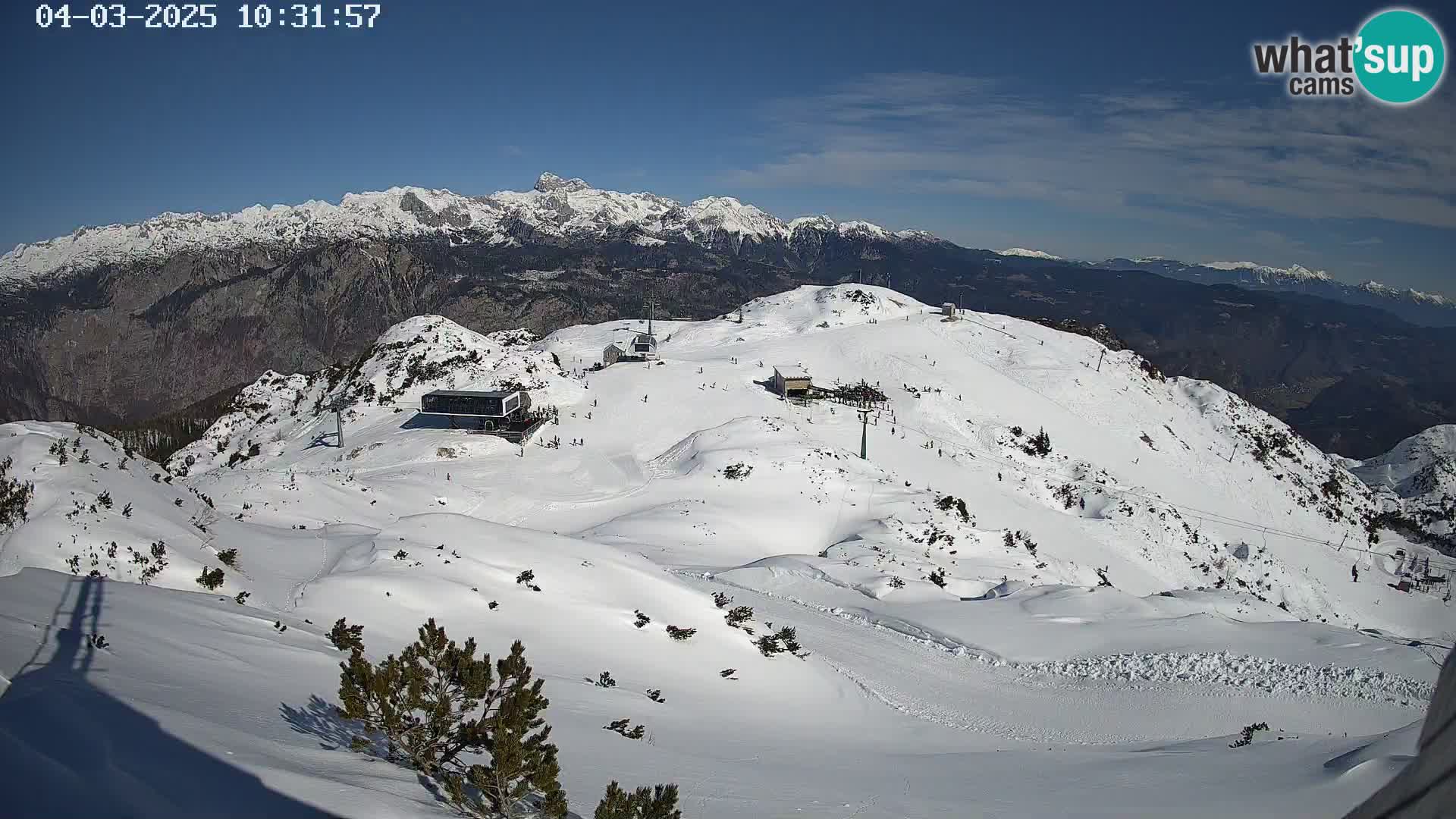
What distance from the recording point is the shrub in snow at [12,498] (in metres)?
14.9

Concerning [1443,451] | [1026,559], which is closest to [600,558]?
[1026,559]

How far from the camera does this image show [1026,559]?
34.2 meters

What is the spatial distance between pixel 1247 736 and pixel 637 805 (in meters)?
12.7

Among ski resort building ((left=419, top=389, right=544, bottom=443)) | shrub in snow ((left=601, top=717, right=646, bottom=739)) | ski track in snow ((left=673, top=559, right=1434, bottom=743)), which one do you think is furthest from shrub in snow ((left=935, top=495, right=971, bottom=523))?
shrub in snow ((left=601, top=717, right=646, bottom=739))

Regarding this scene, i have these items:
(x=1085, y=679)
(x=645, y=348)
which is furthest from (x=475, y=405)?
(x=1085, y=679)

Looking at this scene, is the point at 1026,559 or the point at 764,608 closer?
the point at 764,608

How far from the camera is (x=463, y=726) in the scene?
828cm

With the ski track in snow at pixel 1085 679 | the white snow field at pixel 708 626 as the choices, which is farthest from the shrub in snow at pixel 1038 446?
the ski track in snow at pixel 1085 679

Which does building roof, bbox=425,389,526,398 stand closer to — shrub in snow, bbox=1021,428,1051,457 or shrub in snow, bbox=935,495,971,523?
shrub in snow, bbox=935,495,971,523

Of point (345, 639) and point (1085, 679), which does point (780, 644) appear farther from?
point (345, 639)

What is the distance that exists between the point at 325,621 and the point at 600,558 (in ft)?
25.6

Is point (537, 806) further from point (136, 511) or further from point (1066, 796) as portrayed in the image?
point (136, 511)

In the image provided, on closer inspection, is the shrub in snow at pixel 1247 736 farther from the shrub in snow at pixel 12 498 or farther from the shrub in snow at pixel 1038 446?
the shrub in snow at pixel 1038 446

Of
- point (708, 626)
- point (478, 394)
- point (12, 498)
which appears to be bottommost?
point (708, 626)
